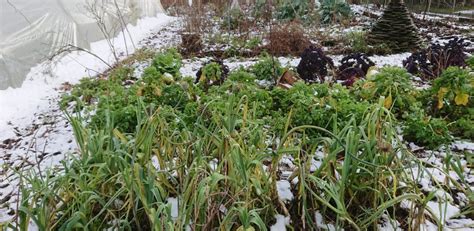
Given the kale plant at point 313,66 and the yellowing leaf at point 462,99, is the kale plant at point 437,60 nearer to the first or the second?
the kale plant at point 313,66

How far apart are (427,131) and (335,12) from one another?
22.0ft

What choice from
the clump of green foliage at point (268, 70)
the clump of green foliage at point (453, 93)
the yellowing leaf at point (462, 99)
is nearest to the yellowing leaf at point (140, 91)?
the clump of green foliage at point (268, 70)

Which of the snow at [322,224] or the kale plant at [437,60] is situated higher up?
the kale plant at [437,60]

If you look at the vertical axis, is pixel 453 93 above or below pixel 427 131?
above

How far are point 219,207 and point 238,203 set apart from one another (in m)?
0.11

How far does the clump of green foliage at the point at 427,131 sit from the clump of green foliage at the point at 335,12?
21.2 ft

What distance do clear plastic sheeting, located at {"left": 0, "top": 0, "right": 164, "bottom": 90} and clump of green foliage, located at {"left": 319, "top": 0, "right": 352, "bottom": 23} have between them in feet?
16.3

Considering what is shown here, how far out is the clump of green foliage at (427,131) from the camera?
2.48m

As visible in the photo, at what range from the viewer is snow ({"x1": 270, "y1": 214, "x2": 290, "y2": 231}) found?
66.8 inches

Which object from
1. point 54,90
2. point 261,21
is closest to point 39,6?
point 54,90

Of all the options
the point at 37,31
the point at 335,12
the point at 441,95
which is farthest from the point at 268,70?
the point at 335,12

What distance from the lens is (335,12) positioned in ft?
28.4

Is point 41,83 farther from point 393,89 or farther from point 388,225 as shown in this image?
point 388,225

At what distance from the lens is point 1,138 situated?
3.53m
